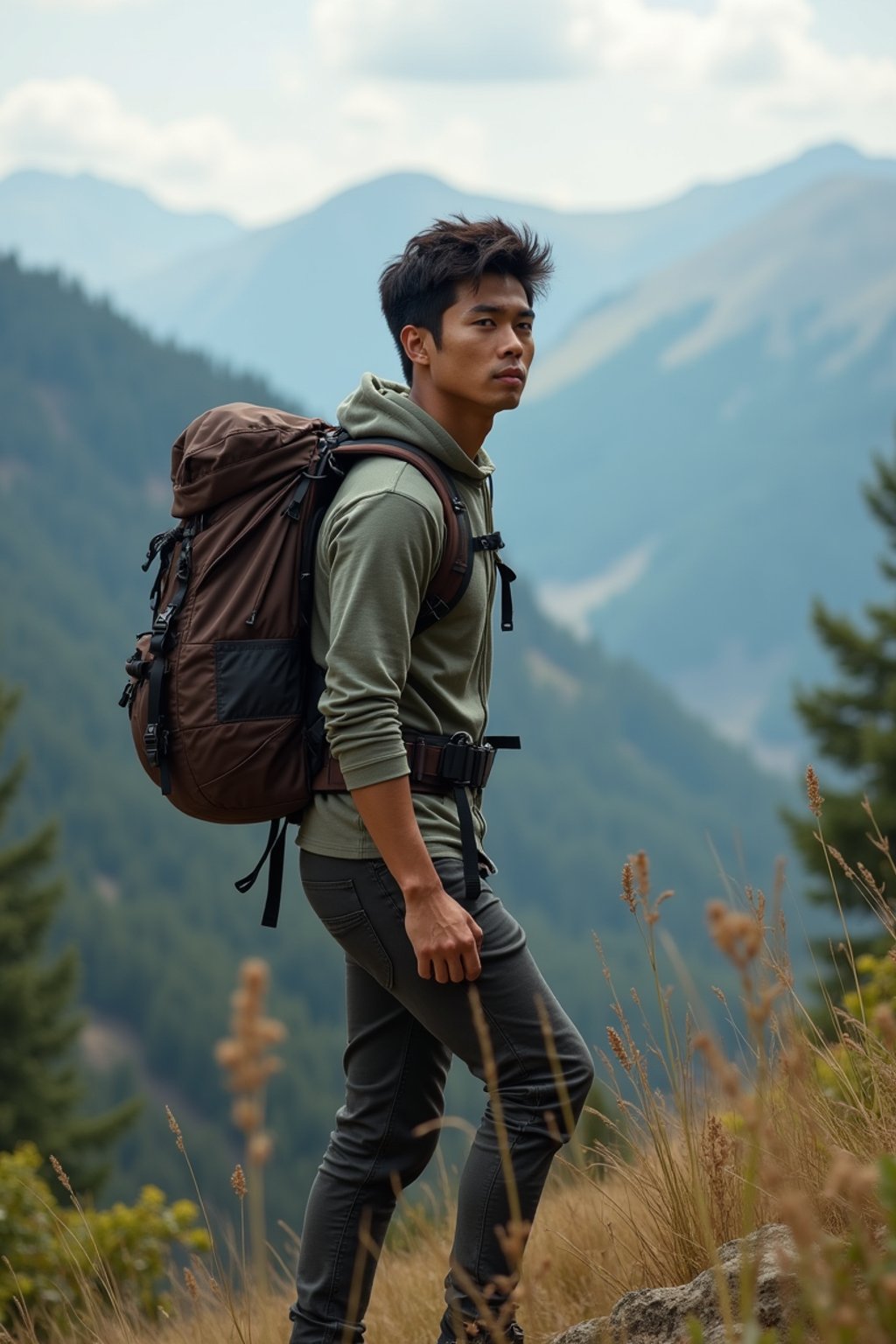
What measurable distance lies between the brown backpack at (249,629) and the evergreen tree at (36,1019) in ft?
85.2

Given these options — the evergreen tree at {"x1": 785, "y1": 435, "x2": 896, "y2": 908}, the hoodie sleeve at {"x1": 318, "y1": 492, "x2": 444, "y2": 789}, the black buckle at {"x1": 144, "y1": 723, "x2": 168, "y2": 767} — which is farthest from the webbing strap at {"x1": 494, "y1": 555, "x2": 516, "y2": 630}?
the evergreen tree at {"x1": 785, "y1": 435, "x2": 896, "y2": 908}

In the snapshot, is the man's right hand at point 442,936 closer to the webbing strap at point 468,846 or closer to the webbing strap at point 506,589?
the webbing strap at point 468,846

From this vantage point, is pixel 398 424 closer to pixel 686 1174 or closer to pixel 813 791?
pixel 813 791

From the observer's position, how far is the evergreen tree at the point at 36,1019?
28297 millimetres

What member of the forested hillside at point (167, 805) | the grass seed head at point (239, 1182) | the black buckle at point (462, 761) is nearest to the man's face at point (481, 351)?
the black buckle at point (462, 761)

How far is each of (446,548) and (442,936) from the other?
60 centimetres

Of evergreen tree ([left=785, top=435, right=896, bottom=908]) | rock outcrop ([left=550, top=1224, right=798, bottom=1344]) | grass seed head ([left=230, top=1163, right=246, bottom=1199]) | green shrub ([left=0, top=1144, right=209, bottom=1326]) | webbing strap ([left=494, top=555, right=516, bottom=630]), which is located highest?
evergreen tree ([left=785, top=435, right=896, bottom=908])

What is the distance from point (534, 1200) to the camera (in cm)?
238

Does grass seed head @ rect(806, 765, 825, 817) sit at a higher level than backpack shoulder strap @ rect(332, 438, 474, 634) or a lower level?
lower

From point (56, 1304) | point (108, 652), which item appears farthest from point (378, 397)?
point (108, 652)

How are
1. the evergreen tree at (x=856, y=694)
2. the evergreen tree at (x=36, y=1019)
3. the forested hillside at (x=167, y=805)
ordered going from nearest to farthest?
the evergreen tree at (x=856, y=694) → the evergreen tree at (x=36, y=1019) → the forested hillside at (x=167, y=805)

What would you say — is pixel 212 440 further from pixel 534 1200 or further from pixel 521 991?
pixel 534 1200

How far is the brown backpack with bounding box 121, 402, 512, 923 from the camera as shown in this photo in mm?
2412

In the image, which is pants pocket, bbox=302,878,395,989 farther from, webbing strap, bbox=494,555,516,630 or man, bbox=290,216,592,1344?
webbing strap, bbox=494,555,516,630
